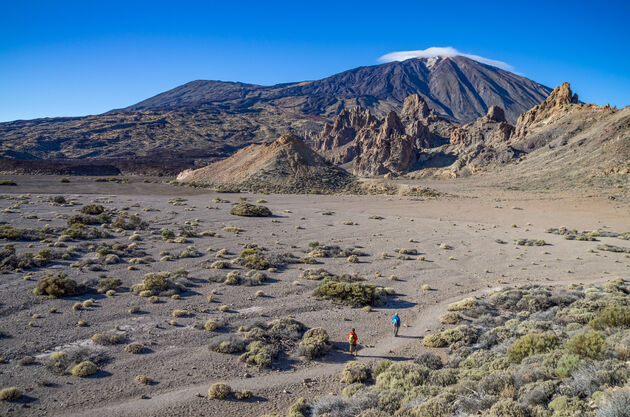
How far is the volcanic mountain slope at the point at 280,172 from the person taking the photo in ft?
211

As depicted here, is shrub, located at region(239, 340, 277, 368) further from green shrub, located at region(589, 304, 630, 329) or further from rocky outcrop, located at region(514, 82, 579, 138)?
rocky outcrop, located at region(514, 82, 579, 138)

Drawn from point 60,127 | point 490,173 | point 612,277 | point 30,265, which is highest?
point 60,127

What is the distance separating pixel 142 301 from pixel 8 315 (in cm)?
431

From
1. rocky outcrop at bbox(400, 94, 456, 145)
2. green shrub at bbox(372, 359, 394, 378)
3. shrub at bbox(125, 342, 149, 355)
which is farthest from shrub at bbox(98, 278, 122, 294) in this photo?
rocky outcrop at bbox(400, 94, 456, 145)

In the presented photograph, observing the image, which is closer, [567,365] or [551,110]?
[567,365]

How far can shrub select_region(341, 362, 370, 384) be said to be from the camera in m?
9.63

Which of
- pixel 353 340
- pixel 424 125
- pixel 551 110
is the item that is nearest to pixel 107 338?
pixel 353 340

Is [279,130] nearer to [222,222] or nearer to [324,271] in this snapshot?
[222,222]

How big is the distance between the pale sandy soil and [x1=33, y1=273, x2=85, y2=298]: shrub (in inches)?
14.3

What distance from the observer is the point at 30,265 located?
18.3 m

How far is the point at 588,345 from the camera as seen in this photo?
784cm

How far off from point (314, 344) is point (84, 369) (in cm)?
632

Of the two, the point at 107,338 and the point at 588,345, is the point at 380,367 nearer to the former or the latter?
the point at 588,345

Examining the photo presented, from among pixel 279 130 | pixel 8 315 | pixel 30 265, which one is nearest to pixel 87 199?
pixel 30 265
